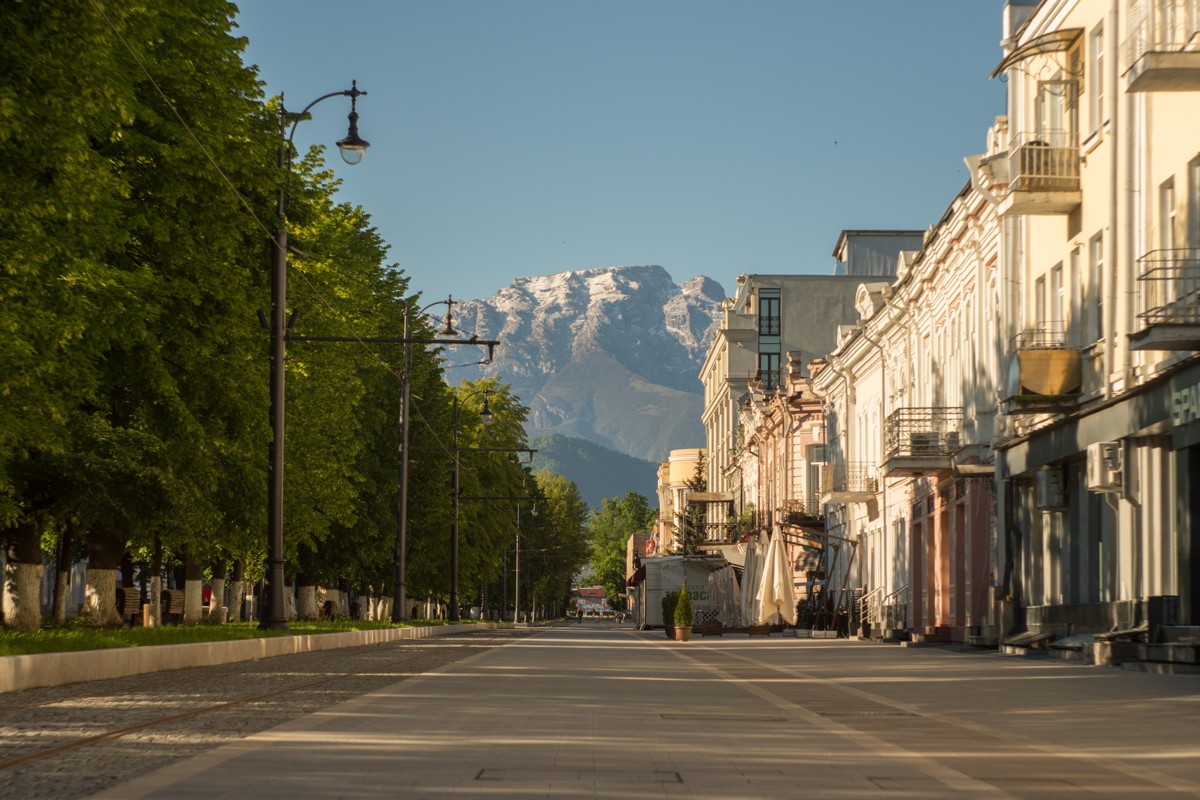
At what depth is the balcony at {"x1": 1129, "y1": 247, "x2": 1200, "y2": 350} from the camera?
73.5ft

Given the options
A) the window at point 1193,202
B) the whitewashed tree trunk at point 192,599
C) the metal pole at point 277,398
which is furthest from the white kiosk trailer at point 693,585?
the window at point 1193,202

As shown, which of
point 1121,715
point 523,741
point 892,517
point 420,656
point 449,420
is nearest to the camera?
point 523,741

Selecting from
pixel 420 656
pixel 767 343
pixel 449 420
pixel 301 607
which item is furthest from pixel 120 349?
pixel 767 343

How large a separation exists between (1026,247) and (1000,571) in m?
6.60

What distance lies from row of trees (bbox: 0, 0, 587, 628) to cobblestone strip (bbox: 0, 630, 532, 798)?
4.58m

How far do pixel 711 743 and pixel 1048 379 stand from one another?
19.1 meters

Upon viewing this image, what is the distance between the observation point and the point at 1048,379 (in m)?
29.8

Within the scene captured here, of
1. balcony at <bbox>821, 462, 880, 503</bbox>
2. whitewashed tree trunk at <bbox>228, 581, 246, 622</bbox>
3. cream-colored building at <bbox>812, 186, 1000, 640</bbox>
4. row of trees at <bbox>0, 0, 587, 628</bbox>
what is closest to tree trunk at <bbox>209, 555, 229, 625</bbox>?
row of trees at <bbox>0, 0, 587, 628</bbox>

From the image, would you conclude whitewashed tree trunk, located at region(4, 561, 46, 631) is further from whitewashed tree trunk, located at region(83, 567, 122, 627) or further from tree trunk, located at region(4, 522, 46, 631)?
whitewashed tree trunk, located at region(83, 567, 122, 627)

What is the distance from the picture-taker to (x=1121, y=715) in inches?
599

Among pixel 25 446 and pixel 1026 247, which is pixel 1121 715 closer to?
pixel 25 446

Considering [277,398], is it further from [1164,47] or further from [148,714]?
[148,714]

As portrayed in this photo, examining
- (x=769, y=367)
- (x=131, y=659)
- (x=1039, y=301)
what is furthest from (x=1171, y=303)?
(x=769, y=367)

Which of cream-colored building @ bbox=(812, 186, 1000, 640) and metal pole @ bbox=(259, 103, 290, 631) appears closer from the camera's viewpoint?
metal pole @ bbox=(259, 103, 290, 631)
